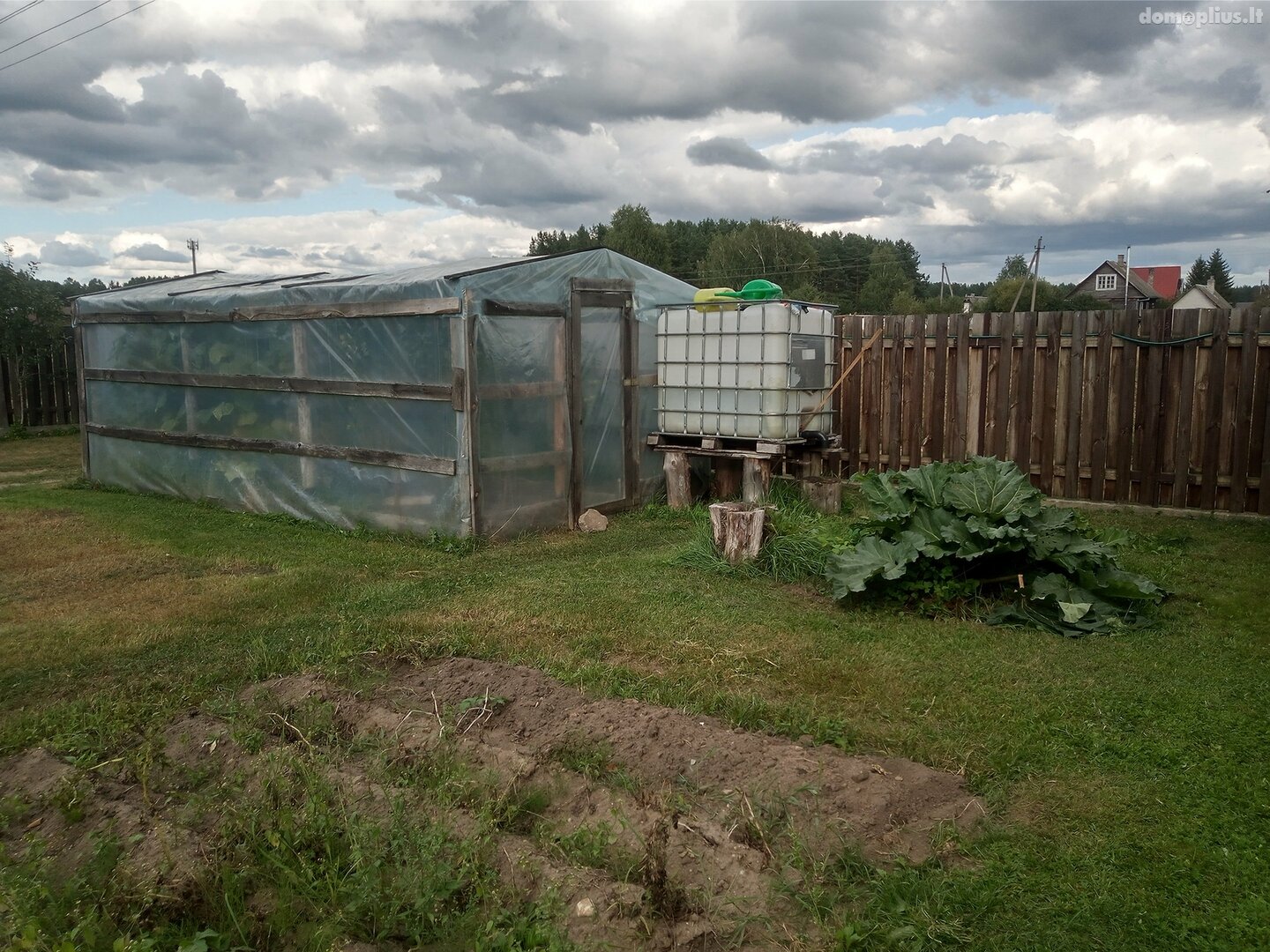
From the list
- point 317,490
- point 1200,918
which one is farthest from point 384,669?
point 317,490

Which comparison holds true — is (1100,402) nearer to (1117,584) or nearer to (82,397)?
(1117,584)

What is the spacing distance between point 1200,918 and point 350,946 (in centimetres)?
259

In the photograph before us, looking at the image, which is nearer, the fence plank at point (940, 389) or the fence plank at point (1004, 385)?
the fence plank at point (1004, 385)

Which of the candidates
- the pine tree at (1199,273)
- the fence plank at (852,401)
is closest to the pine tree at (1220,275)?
the pine tree at (1199,273)

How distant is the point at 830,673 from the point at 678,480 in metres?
5.17

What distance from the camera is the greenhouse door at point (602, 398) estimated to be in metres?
9.38

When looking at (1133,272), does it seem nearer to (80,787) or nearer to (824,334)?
(824,334)

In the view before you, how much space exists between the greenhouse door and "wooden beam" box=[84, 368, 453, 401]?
154cm

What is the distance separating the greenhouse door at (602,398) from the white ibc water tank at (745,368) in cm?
39

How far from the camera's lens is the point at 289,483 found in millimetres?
9922

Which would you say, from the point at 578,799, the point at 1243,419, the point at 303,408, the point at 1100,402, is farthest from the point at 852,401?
the point at 578,799

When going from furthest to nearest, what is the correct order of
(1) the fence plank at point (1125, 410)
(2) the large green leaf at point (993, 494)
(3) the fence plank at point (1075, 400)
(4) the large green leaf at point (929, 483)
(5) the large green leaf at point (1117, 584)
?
(3) the fence plank at point (1075, 400) → (1) the fence plank at point (1125, 410) → (4) the large green leaf at point (929, 483) → (2) the large green leaf at point (993, 494) → (5) the large green leaf at point (1117, 584)

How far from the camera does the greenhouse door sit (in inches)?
369

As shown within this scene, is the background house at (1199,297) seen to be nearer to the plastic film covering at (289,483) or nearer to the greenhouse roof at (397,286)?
the greenhouse roof at (397,286)
